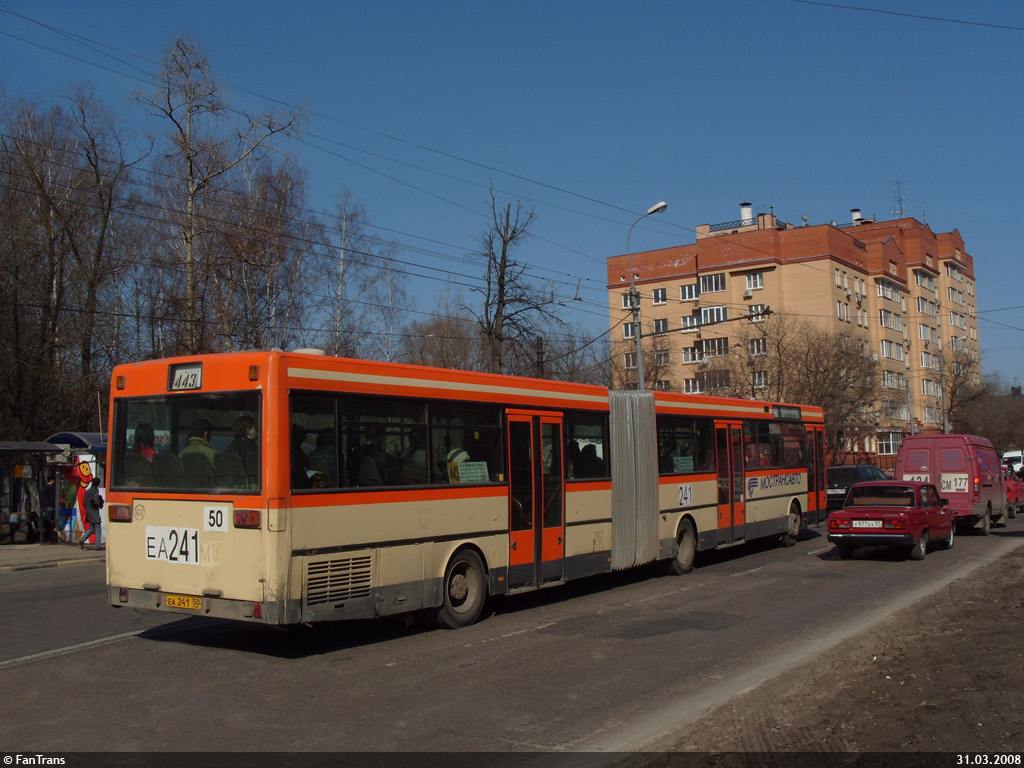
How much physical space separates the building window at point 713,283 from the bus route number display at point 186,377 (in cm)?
6400

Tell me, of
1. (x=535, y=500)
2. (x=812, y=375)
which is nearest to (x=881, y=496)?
(x=535, y=500)

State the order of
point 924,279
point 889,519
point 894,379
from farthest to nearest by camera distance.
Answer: point 924,279
point 894,379
point 889,519

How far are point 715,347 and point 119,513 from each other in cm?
5939

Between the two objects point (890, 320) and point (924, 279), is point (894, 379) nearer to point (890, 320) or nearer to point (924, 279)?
point (890, 320)

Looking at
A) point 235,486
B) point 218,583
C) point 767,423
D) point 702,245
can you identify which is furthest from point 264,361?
point 702,245

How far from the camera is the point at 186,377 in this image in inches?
373

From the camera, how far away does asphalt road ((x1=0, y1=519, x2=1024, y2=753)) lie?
6516 mm

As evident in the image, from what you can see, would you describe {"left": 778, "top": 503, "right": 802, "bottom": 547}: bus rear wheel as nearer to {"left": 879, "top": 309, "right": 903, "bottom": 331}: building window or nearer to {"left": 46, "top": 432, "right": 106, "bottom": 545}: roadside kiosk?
{"left": 46, "top": 432, "right": 106, "bottom": 545}: roadside kiosk

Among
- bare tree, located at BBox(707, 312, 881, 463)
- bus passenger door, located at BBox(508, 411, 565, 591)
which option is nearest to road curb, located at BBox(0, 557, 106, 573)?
bus passenger door, located at BBox(508, 411, 565, 591)

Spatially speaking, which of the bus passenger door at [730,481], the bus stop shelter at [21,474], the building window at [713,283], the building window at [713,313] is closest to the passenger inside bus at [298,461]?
the bus passenger door at [730,481]

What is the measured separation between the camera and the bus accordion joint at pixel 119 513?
965cm

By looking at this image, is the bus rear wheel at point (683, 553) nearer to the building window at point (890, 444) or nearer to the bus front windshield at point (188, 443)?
the bus front windshield at point (188, 443)

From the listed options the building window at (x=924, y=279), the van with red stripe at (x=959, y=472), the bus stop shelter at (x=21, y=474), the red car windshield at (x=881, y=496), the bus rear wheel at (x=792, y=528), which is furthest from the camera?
the building window at (x=924, y=279)

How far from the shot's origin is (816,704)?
279 inches
